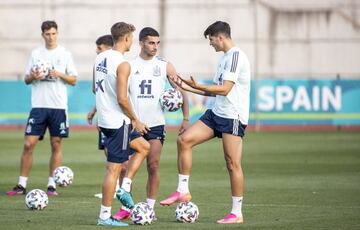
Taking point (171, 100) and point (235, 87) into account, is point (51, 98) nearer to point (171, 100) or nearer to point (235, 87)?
point (171, 100)

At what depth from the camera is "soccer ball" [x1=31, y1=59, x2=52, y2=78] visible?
16922 millimetres

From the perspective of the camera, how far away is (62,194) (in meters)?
16.8

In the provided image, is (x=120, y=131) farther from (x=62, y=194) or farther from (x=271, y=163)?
(x=271, y=163)

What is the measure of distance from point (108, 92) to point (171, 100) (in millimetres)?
1363

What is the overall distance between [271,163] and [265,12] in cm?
2107

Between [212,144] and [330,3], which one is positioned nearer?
[212,144]

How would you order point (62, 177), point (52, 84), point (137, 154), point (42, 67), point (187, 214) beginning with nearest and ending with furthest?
point (187, 214)
point (137, 154)
point (62, 177)
point (42, 67)
point (52, 84)

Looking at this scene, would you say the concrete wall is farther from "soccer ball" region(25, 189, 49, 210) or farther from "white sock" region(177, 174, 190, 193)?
"white sock" region(177, 174, 190, 193)

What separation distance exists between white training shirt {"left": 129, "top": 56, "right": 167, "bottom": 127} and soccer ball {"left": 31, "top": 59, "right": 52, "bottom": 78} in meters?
3.12

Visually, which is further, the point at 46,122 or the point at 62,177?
the point at 46,122

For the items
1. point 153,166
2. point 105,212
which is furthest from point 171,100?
point 105,212

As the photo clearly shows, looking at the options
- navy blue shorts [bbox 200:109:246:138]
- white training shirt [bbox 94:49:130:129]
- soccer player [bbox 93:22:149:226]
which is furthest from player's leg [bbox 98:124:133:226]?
navy blue shorts [bbox 200:109:246:138]

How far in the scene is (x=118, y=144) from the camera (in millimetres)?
12820

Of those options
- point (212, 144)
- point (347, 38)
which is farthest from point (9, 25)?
point (212, 144)
